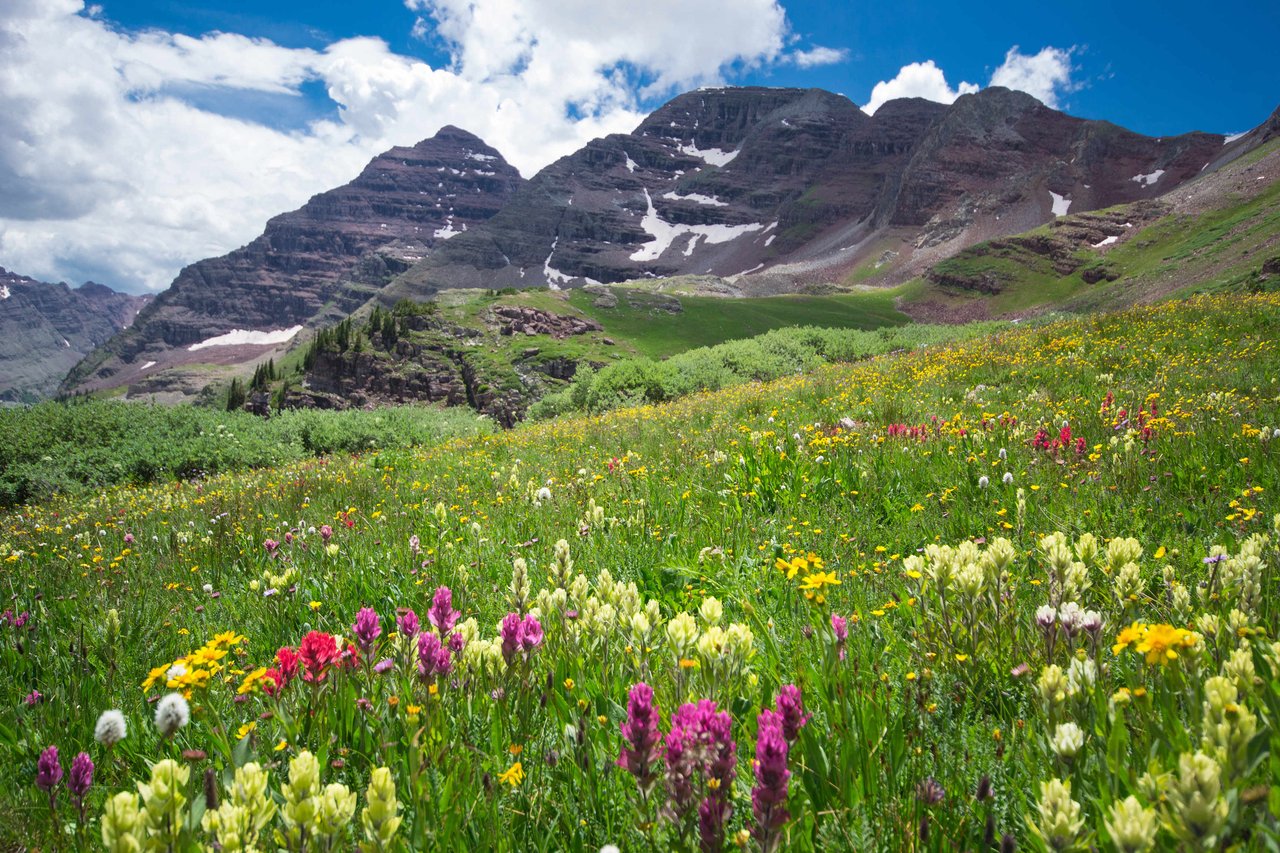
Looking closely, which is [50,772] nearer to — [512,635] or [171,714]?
[171,714]

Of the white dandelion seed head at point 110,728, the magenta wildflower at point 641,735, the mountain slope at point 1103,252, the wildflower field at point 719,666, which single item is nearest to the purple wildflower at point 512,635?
the wildflower field at point 719,666

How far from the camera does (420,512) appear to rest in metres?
6.79

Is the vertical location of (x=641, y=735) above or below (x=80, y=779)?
above

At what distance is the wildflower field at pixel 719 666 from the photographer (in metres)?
1.49

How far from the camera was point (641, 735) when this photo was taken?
1.53m

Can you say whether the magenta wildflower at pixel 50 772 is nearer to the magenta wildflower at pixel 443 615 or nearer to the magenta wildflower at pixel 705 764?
the magenta wildflower at pixel 443 615

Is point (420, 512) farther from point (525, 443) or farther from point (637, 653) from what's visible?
point (525, 443)

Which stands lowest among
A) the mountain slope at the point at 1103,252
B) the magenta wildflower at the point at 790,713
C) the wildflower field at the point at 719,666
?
the wildflower field at the point at 719,666

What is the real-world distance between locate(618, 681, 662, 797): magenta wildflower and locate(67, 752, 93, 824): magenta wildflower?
1.50 m

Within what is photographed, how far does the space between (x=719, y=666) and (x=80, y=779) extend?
191 centimetres

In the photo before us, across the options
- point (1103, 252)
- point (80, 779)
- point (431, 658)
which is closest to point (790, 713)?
point (431, 658)

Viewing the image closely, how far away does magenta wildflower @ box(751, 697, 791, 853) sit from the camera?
1328 millimetres

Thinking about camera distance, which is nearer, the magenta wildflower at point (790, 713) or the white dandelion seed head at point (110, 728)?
the magenta wildflower at point (790, 713)

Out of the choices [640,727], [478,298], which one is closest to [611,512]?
[640,727]
